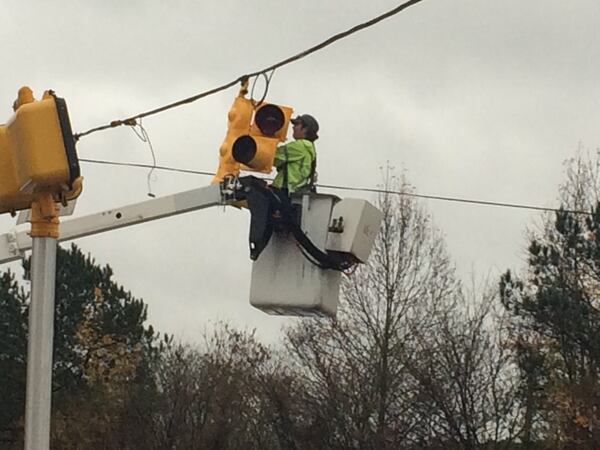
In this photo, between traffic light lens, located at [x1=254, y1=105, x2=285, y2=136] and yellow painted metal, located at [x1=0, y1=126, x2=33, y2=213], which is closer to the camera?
yellow painted metal, located at [x1=0, y1=126, x2=33, y2=213]

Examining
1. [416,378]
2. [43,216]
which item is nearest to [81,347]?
[416,378]

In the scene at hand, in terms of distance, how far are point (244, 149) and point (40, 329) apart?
2073 mm

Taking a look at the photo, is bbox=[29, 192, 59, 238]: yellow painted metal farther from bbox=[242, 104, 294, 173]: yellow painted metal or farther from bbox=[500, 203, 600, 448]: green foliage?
bbox=[500, 203, 600, 448]: green foliage

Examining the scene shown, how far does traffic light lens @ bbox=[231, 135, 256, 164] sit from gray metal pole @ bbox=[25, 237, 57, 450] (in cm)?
178

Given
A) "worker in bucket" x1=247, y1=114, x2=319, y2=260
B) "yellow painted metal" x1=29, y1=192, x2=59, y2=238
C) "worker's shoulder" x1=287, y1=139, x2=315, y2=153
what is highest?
"worker's shoulder" x1=287, y1=139, x2=315, y2=153

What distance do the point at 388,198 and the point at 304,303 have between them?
95.6 ft

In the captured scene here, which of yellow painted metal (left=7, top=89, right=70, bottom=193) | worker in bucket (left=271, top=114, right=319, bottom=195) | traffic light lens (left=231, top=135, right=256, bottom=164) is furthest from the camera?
worker in bucket (left=271, top=114, right=319, bottom=195)

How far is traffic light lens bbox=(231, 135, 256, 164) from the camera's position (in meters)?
8.14

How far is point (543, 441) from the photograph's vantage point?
36.5 meters

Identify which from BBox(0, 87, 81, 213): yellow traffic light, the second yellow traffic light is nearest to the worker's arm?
the second yellow traffic light

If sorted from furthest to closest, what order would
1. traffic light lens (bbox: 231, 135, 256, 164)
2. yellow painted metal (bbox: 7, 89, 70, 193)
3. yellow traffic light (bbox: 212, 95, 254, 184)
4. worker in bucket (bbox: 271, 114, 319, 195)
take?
worker in bucket (bbox: 271, 114, 319, 195)
yellow traffic light (bbox: 212, 95, 254, 184)
traffic light lens (bbox: 231, 135, 256, 164)
yellow painted metal (bbox: 7, 89, 70, 193)

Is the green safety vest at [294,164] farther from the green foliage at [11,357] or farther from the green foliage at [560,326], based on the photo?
the green foliage at [11,357]

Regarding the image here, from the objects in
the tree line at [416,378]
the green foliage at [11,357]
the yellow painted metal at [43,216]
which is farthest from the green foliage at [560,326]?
the yellow painted metal at [43,216]

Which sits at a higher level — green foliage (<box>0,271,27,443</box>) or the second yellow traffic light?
green foliage (<box>0,271,27,443</box>)
